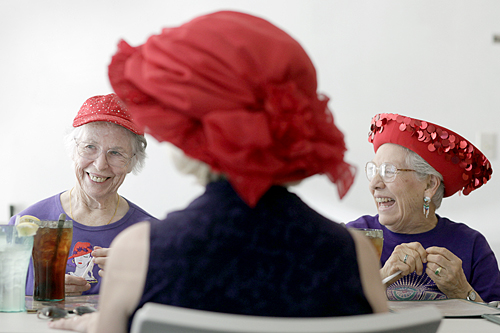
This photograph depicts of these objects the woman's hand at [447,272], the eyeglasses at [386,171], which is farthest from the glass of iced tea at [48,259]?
the eyeglasses at [386,171]

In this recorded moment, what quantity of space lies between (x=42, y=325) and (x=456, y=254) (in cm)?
141

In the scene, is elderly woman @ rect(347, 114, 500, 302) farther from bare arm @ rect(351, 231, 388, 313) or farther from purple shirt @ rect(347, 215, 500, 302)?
bare arm @ rect(351, 231, 388, 313)

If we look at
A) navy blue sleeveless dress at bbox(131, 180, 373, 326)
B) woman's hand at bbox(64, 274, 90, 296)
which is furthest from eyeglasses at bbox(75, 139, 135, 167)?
navy blue sleeveless dress at bbox(131, 180, 373, 326)

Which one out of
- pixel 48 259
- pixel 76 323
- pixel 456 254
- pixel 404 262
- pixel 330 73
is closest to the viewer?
pixel 76 323

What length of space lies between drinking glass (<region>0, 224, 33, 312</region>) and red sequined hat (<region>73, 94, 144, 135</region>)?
0.81 m

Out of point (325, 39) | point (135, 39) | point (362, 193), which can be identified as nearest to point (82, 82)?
point (135, 39)

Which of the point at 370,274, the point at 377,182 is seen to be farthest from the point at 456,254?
the point at 370,274

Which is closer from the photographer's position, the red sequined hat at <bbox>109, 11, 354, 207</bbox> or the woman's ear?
the red sequined hat at <bbox>109, 11, 354, 207</bbox>

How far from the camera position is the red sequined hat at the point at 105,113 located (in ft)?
6.02

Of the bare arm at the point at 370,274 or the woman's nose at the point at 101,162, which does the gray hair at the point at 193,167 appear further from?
the woman's nose at the point at 101,162

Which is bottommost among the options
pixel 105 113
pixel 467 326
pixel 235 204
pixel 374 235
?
pixel 467 326

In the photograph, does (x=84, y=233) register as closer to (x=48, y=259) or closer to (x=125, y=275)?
(x=48, y=259)

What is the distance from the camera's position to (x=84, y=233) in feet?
5.93

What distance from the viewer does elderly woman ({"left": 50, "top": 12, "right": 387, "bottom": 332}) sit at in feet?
2.16
